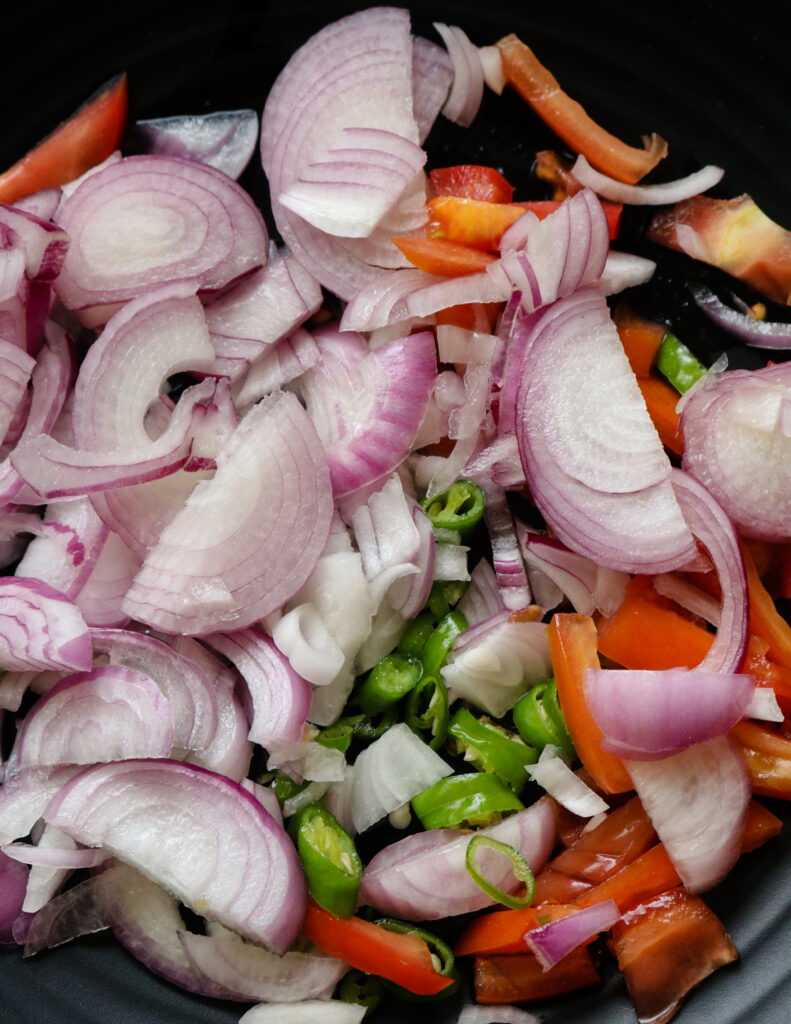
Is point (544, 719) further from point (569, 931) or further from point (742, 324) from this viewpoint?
point (742, 324)

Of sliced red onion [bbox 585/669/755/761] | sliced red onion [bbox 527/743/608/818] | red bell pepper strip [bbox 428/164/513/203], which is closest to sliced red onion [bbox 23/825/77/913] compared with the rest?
sliced red onion [bbox 527/743/608/818]

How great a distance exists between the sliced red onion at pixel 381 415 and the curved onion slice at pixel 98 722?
50cm

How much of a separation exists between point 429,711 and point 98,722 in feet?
1.94

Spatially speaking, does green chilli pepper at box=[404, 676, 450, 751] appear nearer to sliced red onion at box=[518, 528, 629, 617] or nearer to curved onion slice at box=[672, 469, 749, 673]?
sliced red onion at box=[518, 528, 629, 617]

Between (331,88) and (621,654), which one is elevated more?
(331,88)

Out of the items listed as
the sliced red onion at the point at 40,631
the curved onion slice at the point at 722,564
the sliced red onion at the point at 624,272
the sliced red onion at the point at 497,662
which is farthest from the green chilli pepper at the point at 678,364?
the sliced red onion at the point at 40,631

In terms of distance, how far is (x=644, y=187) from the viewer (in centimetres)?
184

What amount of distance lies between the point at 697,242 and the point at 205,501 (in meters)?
1.10

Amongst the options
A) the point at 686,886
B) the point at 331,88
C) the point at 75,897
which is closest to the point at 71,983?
the point at 75,897

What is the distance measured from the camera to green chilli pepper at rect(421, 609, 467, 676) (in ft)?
5.45

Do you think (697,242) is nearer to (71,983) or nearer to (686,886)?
(686,886)

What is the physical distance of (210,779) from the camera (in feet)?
5.15

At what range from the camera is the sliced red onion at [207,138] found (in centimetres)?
185

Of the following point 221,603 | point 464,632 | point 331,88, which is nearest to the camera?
point 221,603
